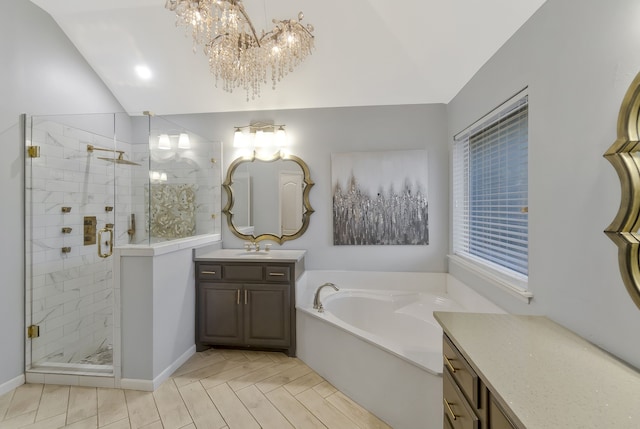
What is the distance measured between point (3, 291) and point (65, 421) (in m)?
1.03

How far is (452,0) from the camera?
179cm

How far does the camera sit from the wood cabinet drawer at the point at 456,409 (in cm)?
100

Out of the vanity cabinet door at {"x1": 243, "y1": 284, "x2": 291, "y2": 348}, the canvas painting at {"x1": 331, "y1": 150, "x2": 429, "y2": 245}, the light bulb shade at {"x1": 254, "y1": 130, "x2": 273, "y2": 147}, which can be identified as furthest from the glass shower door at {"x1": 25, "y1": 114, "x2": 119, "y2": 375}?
the canvas painting at {"x1": 331, "y1": 150, "x2": 429, "y2": 245}

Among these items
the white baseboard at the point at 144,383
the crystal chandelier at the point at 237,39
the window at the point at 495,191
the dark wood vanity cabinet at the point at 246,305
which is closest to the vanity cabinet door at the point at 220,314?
the dark wood vanity cabinet at the point at 246,305

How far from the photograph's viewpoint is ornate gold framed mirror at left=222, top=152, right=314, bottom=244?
119 inches

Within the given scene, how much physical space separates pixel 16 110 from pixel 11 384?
202cm

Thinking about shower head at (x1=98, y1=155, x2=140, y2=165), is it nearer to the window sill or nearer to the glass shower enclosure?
the glass shower enclosure

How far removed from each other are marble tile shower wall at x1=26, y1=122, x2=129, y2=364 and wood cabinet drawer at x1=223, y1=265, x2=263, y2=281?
880 millimetres

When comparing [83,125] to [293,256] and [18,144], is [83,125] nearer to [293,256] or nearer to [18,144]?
[18,144]

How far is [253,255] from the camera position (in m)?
2.76

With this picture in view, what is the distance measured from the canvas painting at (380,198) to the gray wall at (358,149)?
0.08 meters

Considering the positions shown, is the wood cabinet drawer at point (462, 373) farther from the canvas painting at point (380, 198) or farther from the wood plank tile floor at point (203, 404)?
the canvas painting at point (380, 198)

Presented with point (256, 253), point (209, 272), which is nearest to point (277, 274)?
point (256, 253)

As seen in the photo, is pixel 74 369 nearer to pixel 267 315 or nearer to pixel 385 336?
pixel 267 315
